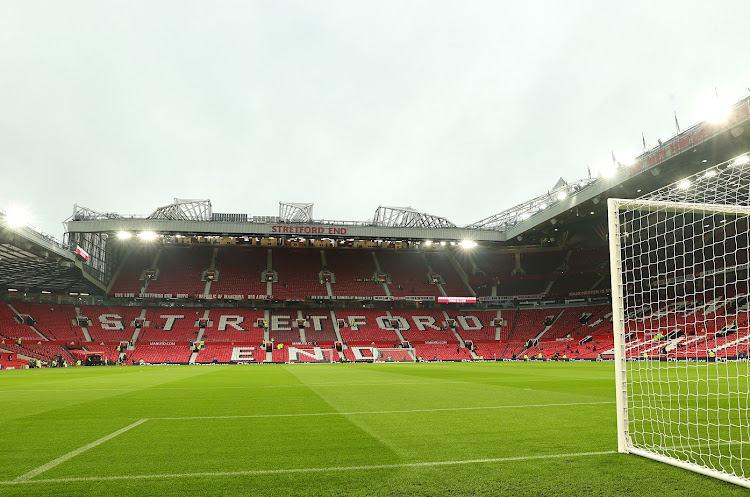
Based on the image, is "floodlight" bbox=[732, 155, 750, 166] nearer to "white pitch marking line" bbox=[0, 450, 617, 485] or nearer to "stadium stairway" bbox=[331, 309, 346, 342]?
"white pitch marking line" bbox=[0, 450, 617, 485]

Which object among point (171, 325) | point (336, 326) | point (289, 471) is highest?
point (289, 471)

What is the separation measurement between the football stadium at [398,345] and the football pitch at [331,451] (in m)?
0.04

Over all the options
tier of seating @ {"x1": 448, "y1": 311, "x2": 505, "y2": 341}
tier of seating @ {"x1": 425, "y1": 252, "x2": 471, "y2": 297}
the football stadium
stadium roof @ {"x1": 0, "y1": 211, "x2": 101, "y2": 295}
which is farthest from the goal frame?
tier of seating @ {"x1": 425, "y1": 252, "x2": 471, "y2": 297}

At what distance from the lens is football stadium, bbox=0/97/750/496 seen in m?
4.57

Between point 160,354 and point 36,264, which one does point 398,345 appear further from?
point 36,264

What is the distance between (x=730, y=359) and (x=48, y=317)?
51938 mm

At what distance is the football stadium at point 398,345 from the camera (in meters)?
4.57

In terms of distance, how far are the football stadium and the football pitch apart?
0.04 meters

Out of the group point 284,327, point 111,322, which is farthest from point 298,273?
point 111,322

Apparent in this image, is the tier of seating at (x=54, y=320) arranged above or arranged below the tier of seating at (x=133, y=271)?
below

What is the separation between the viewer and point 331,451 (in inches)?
202

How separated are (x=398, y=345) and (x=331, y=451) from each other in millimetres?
39573

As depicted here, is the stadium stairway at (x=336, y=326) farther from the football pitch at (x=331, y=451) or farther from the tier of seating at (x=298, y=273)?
the football pitch at (x=331, y=451)

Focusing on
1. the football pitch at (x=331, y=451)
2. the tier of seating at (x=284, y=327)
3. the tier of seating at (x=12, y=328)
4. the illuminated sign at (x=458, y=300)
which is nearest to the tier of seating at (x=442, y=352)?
the illuminated sign at (x=458, y=300)
